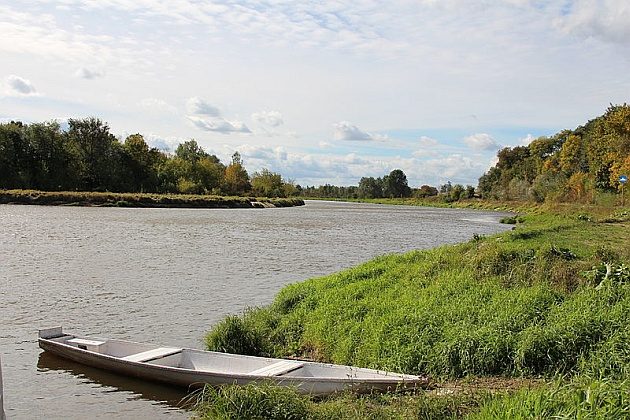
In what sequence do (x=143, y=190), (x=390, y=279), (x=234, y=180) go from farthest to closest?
(x=234, y=180)
(x=143, y=190)
(x=390, y=279)

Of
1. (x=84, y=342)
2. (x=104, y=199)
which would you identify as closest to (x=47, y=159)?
(x=104, y=199)

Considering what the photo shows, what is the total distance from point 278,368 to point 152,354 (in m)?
3.12

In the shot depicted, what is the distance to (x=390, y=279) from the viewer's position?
53.0ft

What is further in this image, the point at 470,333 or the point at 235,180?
the point at 235,180

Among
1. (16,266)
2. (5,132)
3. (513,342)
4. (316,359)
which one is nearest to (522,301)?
(513,342)

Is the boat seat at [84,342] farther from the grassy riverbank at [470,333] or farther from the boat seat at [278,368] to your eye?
the boat seat at [278,368]

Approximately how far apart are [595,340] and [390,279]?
6.49 metres

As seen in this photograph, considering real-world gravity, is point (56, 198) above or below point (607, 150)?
below

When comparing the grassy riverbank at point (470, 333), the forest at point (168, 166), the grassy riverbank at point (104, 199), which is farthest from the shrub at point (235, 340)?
the grassy riverbank at point (104, 199)

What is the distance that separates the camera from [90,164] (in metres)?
101

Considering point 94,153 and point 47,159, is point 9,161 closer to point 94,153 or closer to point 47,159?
point 47,159

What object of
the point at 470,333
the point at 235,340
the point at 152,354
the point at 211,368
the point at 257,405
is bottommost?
the point at 211,368

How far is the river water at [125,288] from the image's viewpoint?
1146 centimetres

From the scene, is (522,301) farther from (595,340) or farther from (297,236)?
(297,236)
